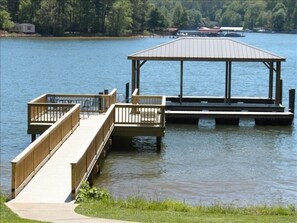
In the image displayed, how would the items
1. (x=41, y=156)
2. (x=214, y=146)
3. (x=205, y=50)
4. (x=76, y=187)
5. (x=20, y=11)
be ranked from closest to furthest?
(x=76, y=187) → (x=41, y=156) → (x=214, y=146) → (x=205, y=50) → (x=20, y=11)

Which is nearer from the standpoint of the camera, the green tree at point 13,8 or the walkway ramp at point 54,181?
A: the walkway ramp at point 54,181

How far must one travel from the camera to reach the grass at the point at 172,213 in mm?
13383

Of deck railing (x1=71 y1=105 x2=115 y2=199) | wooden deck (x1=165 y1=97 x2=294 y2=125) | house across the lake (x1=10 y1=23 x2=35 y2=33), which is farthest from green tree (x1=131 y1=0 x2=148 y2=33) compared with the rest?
deck railing (x1=71 y1=105 x2=115 y2=199)

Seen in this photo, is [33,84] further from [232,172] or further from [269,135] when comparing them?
[232,172]

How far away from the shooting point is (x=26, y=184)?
663 inches

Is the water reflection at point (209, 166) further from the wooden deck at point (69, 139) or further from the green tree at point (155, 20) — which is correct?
the green tree at point (155, 20)

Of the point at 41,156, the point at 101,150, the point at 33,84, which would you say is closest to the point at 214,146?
the point at 101,150

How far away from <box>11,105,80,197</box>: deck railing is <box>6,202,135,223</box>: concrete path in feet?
3.32

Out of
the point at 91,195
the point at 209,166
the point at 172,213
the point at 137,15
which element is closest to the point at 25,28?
the point at 137,15

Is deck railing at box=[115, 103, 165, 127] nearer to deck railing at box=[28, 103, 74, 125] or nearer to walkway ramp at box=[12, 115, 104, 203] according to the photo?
deck railing at box=[28, 103, 74, 125]

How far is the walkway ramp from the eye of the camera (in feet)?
51.8

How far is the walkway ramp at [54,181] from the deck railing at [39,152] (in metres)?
0.15

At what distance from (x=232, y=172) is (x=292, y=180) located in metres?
2.00

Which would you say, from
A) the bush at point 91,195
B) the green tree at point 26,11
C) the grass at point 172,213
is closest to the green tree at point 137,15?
the green tree at point 26,11
